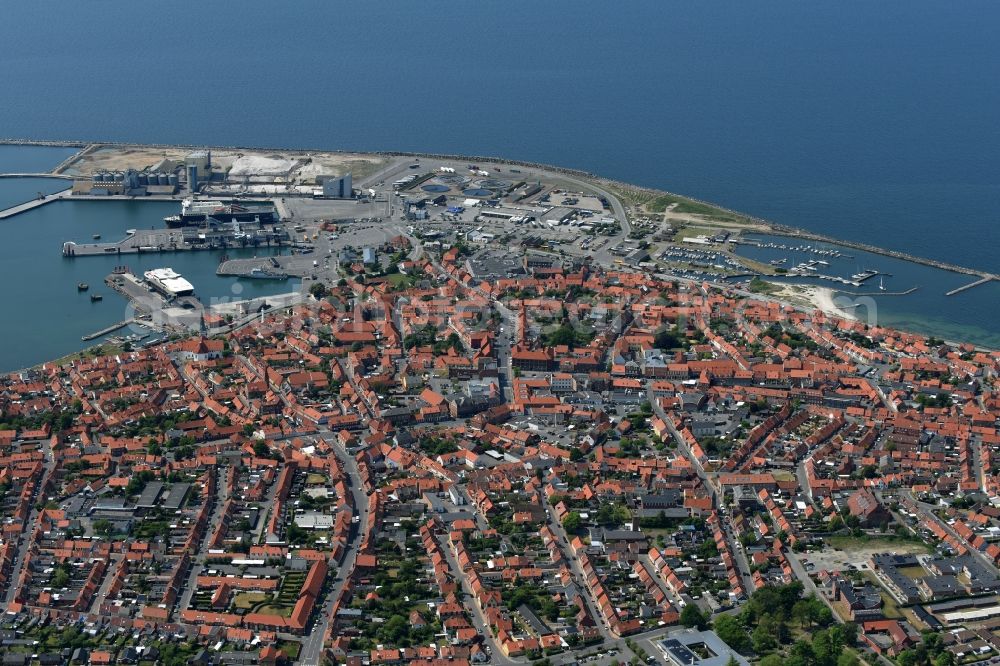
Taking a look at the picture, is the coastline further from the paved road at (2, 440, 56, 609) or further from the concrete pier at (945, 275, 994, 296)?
the paved road at (2, 440, 56, 609)

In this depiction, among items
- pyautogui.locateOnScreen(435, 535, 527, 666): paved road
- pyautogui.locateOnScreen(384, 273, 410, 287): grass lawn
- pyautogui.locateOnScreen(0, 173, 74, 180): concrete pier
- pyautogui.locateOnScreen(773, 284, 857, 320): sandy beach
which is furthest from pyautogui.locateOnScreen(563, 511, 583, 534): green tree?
pyautogui.locateOnScreen(0, 173, 74, 180): concrete pier

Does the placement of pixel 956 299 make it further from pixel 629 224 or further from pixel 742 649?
pixel 742 649

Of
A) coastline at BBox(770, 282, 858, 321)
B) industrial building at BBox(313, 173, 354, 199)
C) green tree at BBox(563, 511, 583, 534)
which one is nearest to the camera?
green tree at BBox(563, 511, 583, 534)

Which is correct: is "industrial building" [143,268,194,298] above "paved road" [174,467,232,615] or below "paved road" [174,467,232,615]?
above

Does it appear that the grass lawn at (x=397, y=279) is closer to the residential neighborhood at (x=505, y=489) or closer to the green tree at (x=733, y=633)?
the residential neighborhood at (x=505, y=489)

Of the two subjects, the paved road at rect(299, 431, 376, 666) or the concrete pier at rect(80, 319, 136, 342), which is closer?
the paved road at rect(299, 431, 376, 666)

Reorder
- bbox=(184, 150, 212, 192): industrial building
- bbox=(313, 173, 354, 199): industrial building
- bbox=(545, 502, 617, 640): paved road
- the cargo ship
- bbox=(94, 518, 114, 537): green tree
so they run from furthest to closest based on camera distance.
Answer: bbox=(184, 150, 212, 192): industrial building
bbox=(313, 173, 354, 199): industrial building
the cargo ship
bbox=(94, 518, 114, 537): green tree
bbox=(545, 502, 617, 640): paved road

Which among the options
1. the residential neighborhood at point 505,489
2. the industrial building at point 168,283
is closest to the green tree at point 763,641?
the residential neighborhood at point 505,489

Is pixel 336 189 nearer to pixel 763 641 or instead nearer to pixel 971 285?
pixel 971 285
